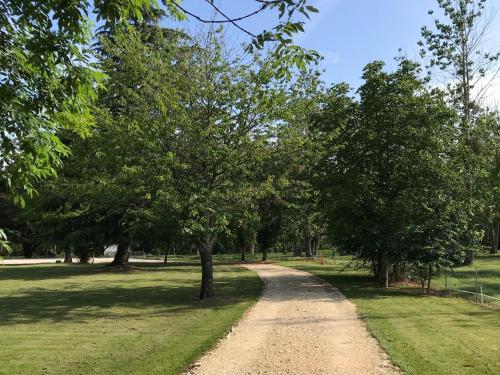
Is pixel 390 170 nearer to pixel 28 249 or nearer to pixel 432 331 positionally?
pixel 432 331

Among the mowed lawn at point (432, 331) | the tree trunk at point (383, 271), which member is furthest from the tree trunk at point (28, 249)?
the mowed lawn at point (432, 331)

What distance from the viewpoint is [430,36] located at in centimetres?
3559

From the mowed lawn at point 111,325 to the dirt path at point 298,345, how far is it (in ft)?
1.65

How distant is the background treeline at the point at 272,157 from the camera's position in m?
16.0

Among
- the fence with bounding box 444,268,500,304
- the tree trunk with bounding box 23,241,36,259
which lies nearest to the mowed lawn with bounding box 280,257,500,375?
the fence with bounding box 444,268,500,304

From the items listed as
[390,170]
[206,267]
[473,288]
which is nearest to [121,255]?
[206,267]

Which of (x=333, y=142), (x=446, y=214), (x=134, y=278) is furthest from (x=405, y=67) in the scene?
(x=134, y=278)

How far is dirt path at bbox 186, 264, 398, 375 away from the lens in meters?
8.05

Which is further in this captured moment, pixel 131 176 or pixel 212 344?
pixel 131 176

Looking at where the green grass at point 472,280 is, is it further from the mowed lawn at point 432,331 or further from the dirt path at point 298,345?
the dirt path at point 298,345

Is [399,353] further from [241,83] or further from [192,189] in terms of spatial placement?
[241,83]

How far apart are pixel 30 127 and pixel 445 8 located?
36777 millimetres

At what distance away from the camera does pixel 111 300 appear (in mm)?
18453

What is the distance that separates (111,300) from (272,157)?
24.8 ft
